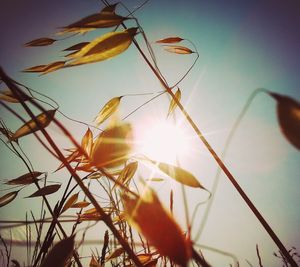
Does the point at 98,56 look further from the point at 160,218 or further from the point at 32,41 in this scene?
the point at 32,41

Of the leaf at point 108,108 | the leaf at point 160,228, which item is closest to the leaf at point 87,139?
the leaf at point 108,108

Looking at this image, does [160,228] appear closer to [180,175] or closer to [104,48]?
[180,175]

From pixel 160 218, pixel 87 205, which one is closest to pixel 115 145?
pixel 160 218

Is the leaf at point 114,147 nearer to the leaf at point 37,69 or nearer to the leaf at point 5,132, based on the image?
the leaf at point 37,69

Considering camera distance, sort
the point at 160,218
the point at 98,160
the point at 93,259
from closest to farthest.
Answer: the point at 160,218 → the point at 98,160 → the point at 93,259

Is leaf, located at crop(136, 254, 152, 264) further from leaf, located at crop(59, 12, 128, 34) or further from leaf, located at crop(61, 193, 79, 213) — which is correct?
leaf, located at crop(59, 12, 128, 34)

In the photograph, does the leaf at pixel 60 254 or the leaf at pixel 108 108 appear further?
the leaf at pixel 108 108
